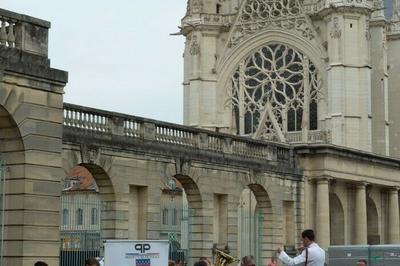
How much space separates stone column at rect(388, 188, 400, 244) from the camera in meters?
39.5

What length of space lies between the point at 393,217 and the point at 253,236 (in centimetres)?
893

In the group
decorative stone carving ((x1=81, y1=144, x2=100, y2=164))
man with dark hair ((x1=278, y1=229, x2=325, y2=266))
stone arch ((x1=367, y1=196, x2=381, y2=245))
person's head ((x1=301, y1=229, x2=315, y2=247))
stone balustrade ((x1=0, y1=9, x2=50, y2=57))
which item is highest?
stone balustrade ((x1=0, y1=9, x2=50, y2=57))

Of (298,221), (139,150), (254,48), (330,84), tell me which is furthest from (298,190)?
(254,48)

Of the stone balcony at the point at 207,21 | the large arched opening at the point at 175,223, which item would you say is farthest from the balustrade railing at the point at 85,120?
the stone balcony at the point at 207,21

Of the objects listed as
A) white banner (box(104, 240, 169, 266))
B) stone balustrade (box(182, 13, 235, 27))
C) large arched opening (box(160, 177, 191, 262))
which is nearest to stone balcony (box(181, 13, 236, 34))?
stone balustrade (box(182, 13, 235, 27))

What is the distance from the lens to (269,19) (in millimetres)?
58875

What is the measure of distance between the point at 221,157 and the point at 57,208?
563 inches

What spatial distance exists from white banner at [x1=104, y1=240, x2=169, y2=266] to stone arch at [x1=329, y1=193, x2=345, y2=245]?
21817 mm

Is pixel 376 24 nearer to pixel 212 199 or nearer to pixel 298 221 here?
A: pixel 298 221

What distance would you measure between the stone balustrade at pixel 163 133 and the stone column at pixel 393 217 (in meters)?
7.27

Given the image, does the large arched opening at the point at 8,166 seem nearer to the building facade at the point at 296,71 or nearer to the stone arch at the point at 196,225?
the stone arch at the point at 196,225

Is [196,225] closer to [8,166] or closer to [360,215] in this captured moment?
[360,215]

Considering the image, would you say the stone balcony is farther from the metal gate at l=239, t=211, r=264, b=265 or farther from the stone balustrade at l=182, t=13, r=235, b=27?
the metal gate at l=239, t=211, r=264, b=265

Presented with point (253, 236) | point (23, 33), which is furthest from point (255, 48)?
point (23, 33)
